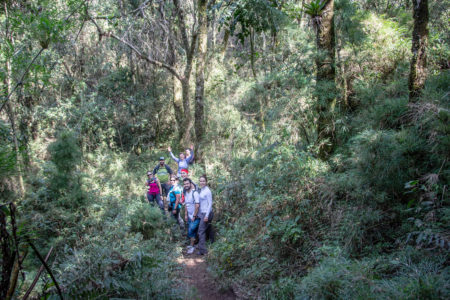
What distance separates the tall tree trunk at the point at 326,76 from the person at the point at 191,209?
3289 mm

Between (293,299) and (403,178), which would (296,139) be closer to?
(403,178)

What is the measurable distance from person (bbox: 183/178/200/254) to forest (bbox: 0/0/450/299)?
33 centimetres

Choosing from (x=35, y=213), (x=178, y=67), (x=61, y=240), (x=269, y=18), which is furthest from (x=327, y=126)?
(x=178, y=67)

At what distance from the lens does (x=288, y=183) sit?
6.43 meters

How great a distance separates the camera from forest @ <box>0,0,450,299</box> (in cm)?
336

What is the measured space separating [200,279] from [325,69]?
5.39 metres

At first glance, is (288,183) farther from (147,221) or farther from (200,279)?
(147,221)

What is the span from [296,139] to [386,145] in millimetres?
3343

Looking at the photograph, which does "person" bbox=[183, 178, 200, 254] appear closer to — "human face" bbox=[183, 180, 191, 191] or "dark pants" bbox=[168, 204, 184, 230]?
"human face" bbox=[183, 180, 191, 191]

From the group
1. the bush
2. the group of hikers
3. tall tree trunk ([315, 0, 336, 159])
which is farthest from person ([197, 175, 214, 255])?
tall tree trunk ([315, 0, 336, 159])

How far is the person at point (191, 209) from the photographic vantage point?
7.61m

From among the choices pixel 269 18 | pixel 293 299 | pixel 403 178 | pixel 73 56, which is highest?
pixel 73 56

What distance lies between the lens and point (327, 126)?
720cm

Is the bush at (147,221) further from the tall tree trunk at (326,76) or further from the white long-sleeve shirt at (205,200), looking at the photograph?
the tall tree trunk at (326,76)
